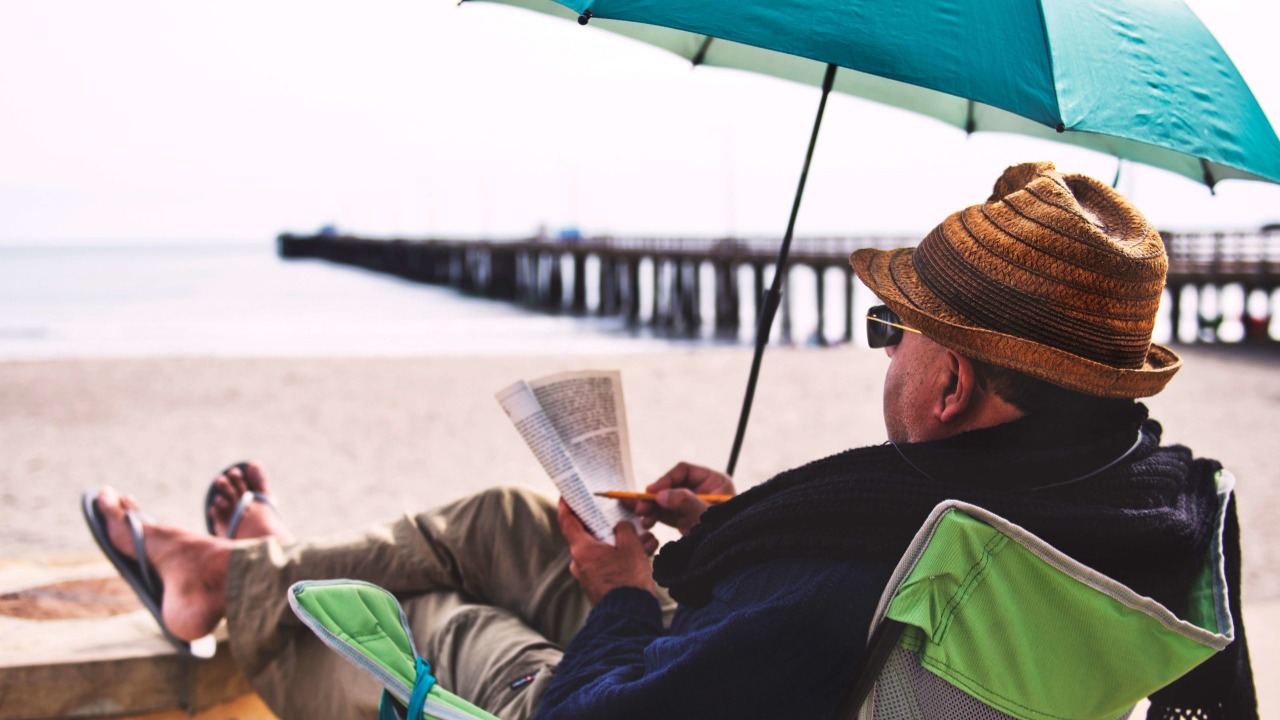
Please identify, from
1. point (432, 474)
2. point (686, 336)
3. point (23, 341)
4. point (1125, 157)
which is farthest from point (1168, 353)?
point (686, 336)

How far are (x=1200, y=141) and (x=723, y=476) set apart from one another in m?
0.91

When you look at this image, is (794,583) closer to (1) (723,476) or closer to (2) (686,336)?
(1) (723,476)

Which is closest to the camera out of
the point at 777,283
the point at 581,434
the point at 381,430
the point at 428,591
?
the point at 581,434

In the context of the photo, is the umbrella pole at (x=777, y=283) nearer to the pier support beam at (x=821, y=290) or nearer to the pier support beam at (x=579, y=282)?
the pier support beam at (x=821, y=290)

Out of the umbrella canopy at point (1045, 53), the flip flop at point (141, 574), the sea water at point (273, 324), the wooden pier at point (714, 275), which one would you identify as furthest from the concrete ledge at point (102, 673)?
the sea water at point (273, 324)

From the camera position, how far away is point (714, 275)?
26969 millimetres

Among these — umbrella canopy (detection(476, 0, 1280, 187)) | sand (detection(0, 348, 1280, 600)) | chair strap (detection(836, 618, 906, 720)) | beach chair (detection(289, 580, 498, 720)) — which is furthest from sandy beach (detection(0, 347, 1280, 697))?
beach chair (detection(289, 580, 498, 720))

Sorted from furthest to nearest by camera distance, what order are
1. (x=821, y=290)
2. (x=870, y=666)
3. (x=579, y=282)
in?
1. (x=579, y=282)
2. (x=821, y=290)
3. (x=870, y=666)

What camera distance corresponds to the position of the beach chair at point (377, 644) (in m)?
1.23

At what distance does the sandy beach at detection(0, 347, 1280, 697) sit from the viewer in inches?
218

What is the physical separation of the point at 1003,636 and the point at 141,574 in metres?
1.78

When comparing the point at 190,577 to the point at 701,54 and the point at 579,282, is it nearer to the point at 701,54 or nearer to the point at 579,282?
the point at 701,54

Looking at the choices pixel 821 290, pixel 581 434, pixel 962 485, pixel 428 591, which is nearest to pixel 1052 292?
pixel 962 485

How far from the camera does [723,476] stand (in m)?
1.83
